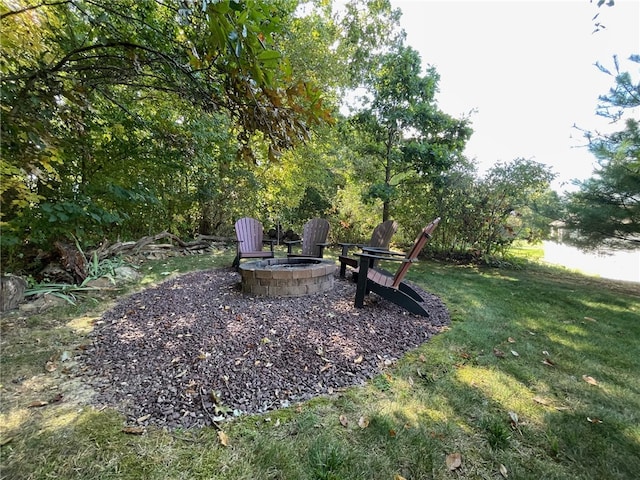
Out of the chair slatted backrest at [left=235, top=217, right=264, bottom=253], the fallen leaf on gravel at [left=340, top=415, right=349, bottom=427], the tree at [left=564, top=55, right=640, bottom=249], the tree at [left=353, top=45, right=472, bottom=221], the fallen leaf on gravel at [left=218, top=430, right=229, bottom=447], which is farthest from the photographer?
the tree at [left=353, top=45, right=472, bottom=221]

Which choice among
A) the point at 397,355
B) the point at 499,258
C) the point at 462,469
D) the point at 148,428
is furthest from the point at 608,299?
the point at 148,428

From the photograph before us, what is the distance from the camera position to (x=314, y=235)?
473 centimetres

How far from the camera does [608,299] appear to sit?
12.5 ft

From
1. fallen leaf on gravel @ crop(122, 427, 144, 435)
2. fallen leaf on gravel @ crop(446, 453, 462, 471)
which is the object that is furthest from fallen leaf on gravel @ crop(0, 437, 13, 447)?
fallen leaf on gravel @ crop(446, 453, 462, 471)

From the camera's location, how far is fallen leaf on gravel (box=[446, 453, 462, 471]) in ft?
4.03

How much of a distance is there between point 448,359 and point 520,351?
65cm

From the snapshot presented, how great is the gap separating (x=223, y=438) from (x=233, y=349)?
2.61 feet

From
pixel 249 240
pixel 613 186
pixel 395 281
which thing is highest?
pixel 613 186

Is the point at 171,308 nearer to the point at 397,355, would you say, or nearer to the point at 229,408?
the point at 229,408

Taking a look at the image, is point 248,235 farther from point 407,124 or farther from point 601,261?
point 601,261

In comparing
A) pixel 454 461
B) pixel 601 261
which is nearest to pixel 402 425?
pixel 454 461

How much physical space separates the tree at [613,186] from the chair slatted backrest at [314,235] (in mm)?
4107

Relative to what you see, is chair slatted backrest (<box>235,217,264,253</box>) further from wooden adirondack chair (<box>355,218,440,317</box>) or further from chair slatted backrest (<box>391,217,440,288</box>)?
chair slatted backrest (<box>391,217,440,288</box>)

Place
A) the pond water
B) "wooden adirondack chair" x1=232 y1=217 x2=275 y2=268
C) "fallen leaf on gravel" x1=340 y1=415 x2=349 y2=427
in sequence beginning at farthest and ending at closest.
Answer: the pond water → "wooden adirondack chair" x1=232 y1=217 x2=275 y2=268 → "fallen leaf on gravel" x1=340 y1=415 x2=349 y2=427
